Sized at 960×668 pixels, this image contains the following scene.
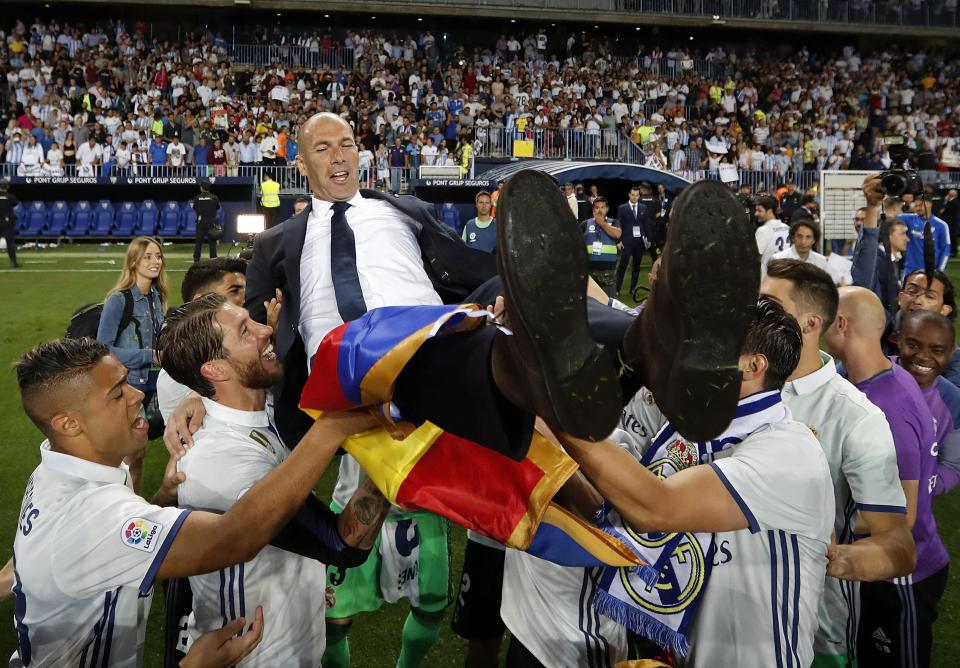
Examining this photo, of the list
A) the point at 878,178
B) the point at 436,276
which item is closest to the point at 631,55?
the point at 878,178

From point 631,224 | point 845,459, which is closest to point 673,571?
point 845,459

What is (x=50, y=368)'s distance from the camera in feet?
8.59

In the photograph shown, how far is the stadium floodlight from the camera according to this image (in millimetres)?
13367

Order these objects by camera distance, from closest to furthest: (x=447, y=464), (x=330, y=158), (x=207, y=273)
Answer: (x=447, y=464)
(x=330, y=158)
(x=207, y=273)

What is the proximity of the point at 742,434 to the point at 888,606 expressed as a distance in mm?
1226

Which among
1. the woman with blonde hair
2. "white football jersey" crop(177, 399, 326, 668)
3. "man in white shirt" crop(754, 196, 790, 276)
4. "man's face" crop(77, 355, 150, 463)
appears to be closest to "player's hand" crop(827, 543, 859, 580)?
"white football jersey" crop(177, 399, 326, 668)

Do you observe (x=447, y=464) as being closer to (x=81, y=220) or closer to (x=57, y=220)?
(x=81, y=220)

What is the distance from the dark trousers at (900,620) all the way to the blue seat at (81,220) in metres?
21.9

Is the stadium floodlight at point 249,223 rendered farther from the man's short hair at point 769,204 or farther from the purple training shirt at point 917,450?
the purple training shirt at point 917,450

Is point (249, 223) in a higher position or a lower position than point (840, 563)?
higher

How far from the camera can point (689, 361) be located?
182 cm

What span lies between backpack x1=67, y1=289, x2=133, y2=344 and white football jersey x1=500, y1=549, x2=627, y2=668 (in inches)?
135

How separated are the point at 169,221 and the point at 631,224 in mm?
12514

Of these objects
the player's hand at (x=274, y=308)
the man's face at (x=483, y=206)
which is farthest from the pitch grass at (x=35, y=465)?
the man's face at (x=483, y=206)
